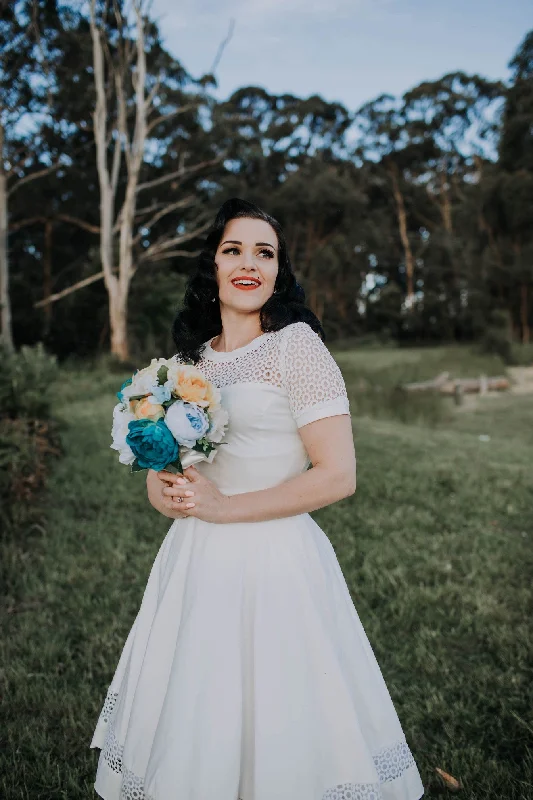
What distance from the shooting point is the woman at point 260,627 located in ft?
5.80

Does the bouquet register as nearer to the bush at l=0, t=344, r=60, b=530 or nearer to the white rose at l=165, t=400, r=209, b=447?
the white rose at l=165, t=400, r=209, b=447

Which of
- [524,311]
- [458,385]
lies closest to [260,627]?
[458,385]

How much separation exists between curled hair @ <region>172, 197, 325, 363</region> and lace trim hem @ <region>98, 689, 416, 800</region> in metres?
1.26

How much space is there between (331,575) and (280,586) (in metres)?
0.21

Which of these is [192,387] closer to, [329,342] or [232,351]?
[232,351]

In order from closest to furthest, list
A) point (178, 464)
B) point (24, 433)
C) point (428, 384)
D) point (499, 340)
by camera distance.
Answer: point (178, 464) → point (24, 433) → point (428, 384) → point (499, 340)

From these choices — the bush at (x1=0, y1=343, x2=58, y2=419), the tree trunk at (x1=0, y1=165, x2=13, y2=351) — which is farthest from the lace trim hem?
the tree trunk at (x1=0, y1=165, x2=13, y2=351)

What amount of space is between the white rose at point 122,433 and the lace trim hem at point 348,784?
911 mm

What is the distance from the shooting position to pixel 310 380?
1866mm

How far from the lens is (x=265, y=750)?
5.75 feet

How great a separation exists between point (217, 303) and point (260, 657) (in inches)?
48.4

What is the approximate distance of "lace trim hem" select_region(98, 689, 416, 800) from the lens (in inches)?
71.1

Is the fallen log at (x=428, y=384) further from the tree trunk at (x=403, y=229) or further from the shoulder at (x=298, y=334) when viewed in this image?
the tree trunk at (x=403, y=229)

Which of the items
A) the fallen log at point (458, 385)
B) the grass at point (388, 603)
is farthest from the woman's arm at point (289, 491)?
the fallen log at point (458, 385)
